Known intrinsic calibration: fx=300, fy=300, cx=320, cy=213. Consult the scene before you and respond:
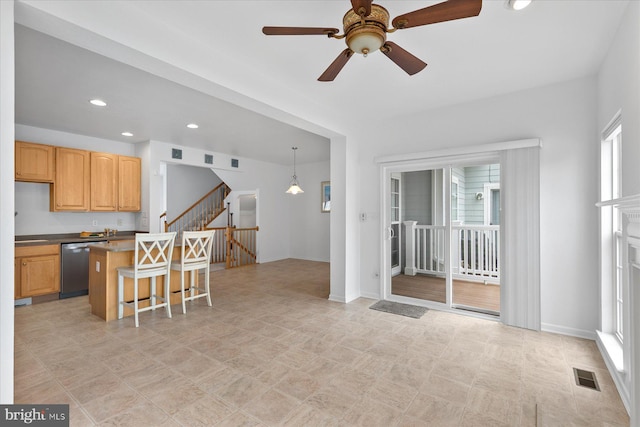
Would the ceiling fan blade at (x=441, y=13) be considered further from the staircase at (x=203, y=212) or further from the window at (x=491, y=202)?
the staircase at (x=203, y=212)

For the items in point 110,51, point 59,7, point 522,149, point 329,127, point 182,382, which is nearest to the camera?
point 59,7

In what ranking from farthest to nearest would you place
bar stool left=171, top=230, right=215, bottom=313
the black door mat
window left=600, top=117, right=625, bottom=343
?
bar stool left=171, top=230, right=215, bottom=313, the black door mat, window left=600, top=117, right=625, bottom=343

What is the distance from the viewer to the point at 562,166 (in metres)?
3.23

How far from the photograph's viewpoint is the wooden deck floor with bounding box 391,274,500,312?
4211 mm

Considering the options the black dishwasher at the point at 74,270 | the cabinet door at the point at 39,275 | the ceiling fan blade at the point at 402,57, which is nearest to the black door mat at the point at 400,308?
the ceiling fan blade at the point at 402,57

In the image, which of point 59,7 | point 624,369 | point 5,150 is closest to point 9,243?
point 5,150

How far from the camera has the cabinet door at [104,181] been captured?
5.26 m

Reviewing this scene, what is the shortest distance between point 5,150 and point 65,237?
432 cm

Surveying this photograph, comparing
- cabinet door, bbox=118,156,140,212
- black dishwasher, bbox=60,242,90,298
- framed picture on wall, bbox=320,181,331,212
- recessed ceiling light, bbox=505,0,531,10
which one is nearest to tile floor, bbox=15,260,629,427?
black dishwasher, bbox=60,242,90,298

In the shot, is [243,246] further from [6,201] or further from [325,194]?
[6,201]

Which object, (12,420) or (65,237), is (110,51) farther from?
(65,237)

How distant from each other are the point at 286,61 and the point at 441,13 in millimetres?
1578

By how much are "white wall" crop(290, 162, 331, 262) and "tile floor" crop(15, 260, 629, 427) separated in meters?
4.34

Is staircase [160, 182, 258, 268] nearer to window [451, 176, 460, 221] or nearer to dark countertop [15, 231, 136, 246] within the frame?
dark countertop [15, 231, 136, 246]
